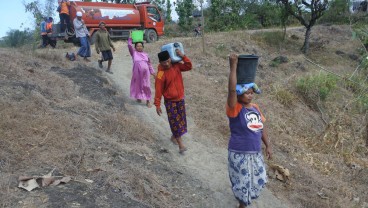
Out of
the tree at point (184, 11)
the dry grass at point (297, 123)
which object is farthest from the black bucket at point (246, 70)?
the tree at point (184, 11)

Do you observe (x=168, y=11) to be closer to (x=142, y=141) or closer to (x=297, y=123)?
(x=297, y=123)

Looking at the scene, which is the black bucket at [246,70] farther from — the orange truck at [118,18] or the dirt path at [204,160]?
the orange truck at [118,18]

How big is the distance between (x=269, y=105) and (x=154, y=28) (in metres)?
10.2

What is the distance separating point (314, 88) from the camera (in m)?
10.3

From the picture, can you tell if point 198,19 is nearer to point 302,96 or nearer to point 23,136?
point 302,96

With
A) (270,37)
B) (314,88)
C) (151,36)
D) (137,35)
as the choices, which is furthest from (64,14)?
(270,37)

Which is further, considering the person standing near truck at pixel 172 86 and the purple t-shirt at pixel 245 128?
the person standing near truck at pixel 172 86

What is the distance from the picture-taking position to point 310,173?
5.66 m

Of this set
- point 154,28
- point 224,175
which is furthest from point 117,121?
point 154,28

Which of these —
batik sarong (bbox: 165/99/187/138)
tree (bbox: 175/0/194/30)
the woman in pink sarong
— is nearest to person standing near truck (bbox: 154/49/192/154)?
batik sarong (bbox: 165/99/187/138)

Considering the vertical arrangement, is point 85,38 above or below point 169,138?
above

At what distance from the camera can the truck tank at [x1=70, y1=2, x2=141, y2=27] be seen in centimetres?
1463

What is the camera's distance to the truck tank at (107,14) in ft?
48.0

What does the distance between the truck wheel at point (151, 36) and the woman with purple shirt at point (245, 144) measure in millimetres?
14333
